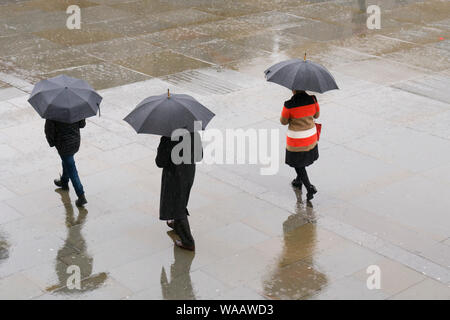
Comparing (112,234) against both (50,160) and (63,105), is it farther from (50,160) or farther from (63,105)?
(50,160)

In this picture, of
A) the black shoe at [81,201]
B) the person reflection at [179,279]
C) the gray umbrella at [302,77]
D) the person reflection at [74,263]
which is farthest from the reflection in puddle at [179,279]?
the gray umbrella at [302,77]

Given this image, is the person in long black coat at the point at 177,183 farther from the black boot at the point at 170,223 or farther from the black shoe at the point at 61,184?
the black shoe at the point at 61,184

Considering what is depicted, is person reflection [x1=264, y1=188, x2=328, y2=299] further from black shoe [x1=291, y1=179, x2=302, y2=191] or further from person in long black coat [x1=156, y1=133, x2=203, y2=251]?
person in long black coat [x1=156, y1=133, x2=203, y2=251]

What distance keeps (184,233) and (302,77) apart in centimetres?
232

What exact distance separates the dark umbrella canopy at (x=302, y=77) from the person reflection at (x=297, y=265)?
150 cm

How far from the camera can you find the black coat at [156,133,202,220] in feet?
25.4

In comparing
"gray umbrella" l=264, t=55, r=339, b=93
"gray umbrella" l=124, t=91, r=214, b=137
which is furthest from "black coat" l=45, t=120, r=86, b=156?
"gray umbrella" l=264, t=55, r=339, b=93

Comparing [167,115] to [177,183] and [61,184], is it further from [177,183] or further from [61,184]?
[61,184]

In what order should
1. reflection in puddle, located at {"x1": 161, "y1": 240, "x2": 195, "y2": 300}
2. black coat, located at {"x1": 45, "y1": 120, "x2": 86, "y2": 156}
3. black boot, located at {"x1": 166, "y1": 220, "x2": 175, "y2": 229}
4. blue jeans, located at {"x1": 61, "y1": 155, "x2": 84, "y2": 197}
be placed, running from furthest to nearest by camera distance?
blue jeans, located at {"x1": 61, "y1": 155, "x2": 84, "y2": 197} < black coat, located at {"x1": 45, "y1": 120, "x2": 86, "y2": 156} < black boot, located at {"x1": 166, "y1": 220, "x2": 175, "y2": 229} < reflection in puddle, located at {"x1": 161, "y1": 240, "x2": 195, "y2": 300}

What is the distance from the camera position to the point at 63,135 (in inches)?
345

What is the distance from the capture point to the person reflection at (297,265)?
7406 mm

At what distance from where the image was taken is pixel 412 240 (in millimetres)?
8398
